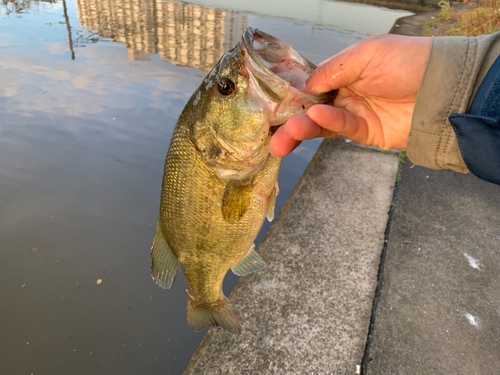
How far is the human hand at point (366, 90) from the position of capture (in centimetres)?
142

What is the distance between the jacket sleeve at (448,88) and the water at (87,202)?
2300 millimetres

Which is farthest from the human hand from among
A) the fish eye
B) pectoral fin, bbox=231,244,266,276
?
pectoral fin, bbox=231,244,266,276

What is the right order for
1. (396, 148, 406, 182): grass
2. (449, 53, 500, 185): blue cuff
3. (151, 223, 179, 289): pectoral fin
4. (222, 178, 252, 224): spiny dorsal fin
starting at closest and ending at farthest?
(449, 53, 500, 185): blue cuff → (222, 178, 252, 224): spiny dorsal fin → (151, 223, 179, 289): pectoral fin → (396, 148, 406, 182): grass

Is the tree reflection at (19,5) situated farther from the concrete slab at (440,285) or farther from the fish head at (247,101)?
the concrete slab at (440,285)

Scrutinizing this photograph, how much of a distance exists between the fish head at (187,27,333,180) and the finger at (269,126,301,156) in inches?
2.1

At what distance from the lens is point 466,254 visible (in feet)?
9.16

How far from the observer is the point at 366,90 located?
1.74 metres

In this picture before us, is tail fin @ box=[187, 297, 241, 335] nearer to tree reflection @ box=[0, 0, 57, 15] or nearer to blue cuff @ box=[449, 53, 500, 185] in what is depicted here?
blue cuff @ box=[449, 53, 500, 185]

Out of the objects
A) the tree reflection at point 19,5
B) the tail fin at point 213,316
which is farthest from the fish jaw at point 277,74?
the tree reflection at point 19,5

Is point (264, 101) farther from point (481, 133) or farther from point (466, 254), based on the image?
point (466, 254)

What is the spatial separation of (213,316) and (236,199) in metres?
0.83

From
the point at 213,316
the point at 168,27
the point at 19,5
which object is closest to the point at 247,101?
the point at 213,316

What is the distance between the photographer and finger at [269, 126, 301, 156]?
141 centimetres

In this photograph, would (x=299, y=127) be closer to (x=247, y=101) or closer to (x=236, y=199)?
(x=247, y=101)
